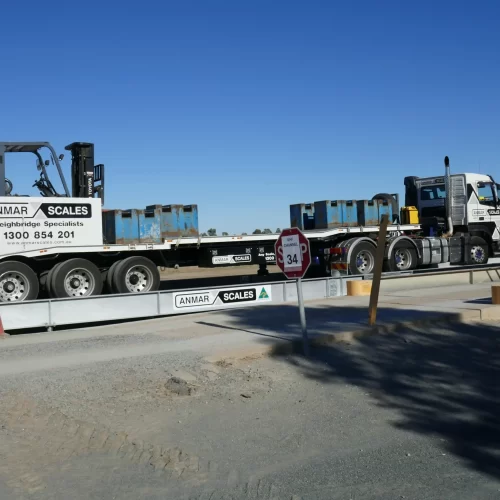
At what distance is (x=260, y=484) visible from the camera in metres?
5.50

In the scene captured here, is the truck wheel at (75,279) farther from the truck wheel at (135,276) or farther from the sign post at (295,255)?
the sign post at (295,255)

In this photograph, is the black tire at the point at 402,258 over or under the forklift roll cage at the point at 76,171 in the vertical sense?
under

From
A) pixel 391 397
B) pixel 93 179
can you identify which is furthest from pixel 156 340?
pixel 93 179

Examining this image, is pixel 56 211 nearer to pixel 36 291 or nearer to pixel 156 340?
pixel 36 291

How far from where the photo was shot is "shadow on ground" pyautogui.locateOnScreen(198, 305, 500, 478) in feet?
22.6

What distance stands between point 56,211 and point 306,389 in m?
10.1

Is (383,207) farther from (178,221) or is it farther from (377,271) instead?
(377,271)

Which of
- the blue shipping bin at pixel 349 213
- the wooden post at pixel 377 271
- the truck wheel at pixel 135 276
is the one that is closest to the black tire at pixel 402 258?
the blue shipping bin at pixel 349 213

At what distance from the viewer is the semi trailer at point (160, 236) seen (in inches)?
641

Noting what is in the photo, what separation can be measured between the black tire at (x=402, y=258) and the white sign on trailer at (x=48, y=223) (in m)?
9.30

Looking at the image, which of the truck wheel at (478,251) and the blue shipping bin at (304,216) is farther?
the truck wheel at (478,251)

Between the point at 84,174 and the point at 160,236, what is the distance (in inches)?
100

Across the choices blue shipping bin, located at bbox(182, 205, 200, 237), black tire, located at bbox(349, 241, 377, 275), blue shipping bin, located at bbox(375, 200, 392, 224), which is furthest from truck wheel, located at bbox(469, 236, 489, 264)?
blue shipping bin, located at bbox(182, 205, 200, 237)

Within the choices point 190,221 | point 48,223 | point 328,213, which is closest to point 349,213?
point 328,213
